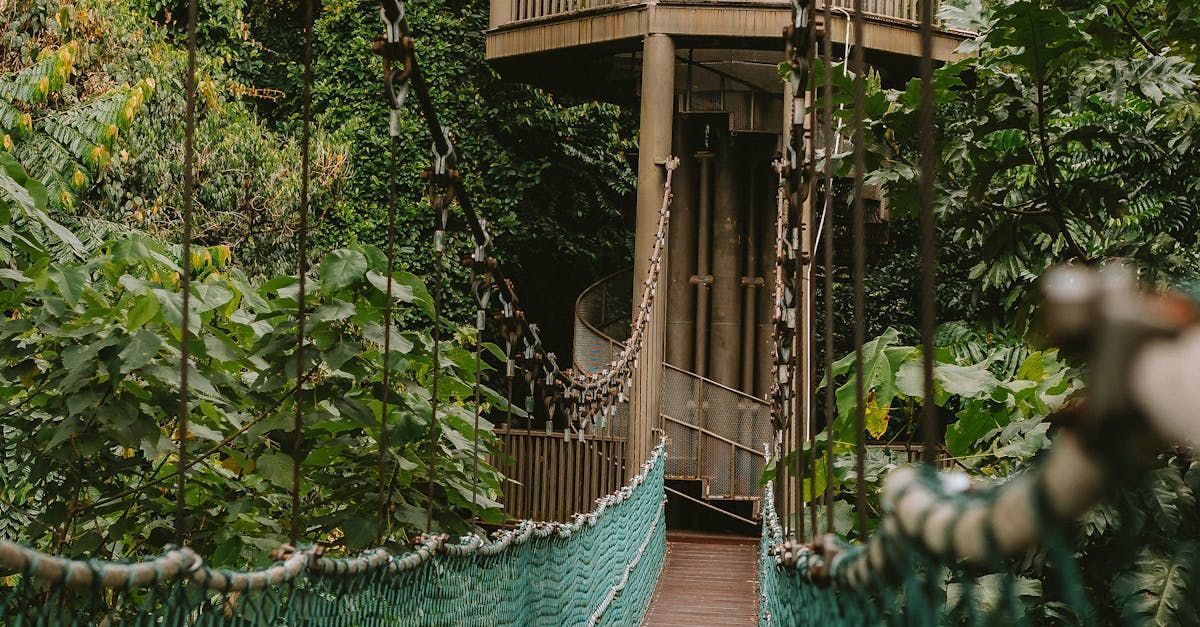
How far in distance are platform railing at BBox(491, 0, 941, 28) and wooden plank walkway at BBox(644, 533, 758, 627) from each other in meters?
3.76

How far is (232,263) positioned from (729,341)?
4023 millimetres

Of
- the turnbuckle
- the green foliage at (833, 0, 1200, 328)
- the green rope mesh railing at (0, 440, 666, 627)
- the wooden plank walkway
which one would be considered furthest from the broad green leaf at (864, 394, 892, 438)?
the wooden plank walkway

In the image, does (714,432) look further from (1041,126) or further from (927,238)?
(927,238)

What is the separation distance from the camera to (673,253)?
10.4m

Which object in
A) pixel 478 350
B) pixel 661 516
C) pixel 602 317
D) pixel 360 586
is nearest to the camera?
pixel 360 586

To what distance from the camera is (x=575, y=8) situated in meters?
9.72

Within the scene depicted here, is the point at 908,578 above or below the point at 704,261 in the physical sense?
below

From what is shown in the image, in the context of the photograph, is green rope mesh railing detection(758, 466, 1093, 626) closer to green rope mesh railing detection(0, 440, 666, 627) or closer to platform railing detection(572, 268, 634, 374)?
green rope mesh railing detection(0, 440, 666, 627)

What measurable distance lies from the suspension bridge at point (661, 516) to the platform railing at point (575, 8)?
2.49 meters

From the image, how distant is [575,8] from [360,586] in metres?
8.19

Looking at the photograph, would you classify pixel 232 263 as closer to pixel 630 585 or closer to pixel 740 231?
pixel 740 231

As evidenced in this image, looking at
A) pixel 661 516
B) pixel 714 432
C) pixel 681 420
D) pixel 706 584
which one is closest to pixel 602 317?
pixel 681 420

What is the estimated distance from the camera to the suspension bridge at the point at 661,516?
1.61 ft

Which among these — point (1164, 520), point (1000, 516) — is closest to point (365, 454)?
point (1164, 520)
